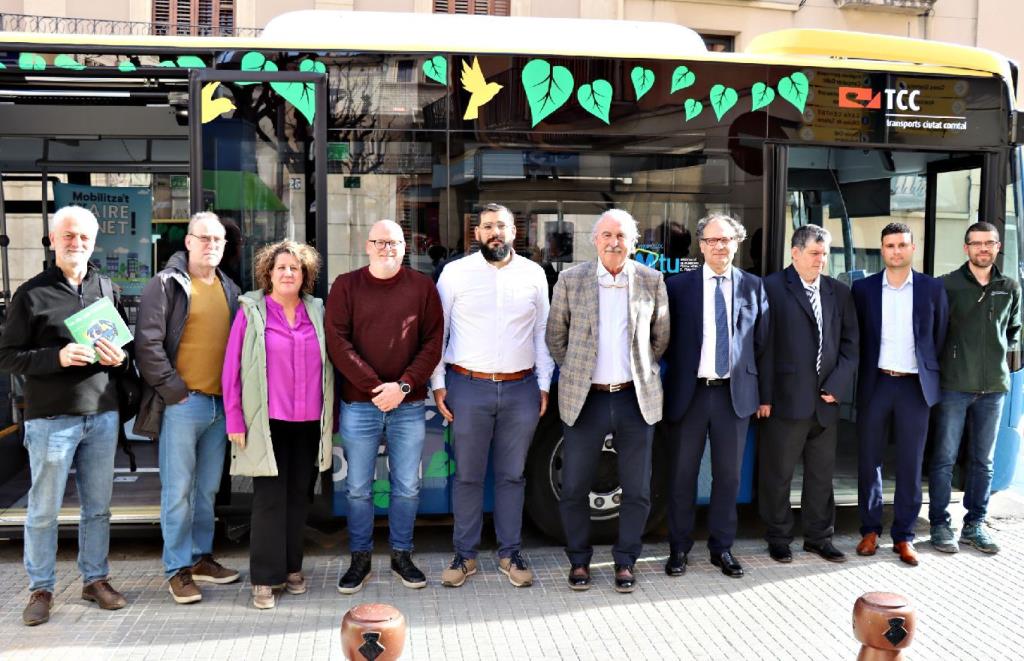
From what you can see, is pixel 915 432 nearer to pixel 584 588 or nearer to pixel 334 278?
pixel 584 588

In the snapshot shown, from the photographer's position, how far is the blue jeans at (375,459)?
15.7ft

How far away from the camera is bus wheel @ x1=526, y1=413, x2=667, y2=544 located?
5.52 metres

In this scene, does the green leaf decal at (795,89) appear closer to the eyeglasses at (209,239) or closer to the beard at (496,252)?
the beard at (496,252)

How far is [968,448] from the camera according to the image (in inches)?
227

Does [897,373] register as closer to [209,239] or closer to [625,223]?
[625,223]

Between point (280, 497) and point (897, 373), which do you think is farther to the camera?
point (897, 373)

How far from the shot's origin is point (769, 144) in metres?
5.53

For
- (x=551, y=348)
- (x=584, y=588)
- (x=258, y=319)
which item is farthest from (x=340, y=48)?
(x=584, y=588)

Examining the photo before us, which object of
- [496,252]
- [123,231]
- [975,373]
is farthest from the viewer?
[123,231]

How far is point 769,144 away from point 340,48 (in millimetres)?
2596

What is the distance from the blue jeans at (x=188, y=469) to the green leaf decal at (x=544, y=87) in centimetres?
241

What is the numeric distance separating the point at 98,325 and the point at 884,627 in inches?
141

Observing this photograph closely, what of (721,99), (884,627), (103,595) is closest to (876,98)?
(721,99)

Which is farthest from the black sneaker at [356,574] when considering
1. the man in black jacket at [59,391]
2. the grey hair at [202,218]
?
the grey hair at [202,218]
